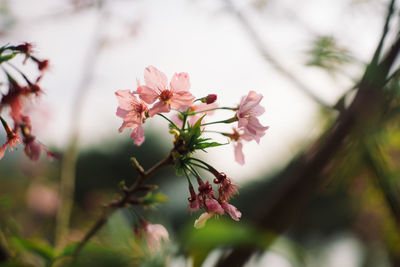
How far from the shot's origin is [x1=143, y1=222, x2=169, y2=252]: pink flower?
0.41 meters

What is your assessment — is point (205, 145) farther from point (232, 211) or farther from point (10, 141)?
point (10, 141)

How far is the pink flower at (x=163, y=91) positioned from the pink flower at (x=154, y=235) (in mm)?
171

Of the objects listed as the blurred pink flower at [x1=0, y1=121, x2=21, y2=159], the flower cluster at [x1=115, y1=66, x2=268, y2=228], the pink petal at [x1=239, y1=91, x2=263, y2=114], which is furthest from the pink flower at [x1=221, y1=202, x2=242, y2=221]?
the blurred pink flower at [x1=0, y1=121, x2=21, y2=159]

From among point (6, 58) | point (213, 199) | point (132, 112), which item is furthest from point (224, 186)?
point (6, 58)

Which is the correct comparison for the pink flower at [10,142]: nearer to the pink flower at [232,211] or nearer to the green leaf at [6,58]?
the green leaf at [6,58]

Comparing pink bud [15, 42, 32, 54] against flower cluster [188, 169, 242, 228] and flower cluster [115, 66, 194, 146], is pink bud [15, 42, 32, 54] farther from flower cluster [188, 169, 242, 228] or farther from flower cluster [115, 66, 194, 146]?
flower cluster [188, 169, 242, 228]

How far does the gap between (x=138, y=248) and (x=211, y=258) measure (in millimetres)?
120

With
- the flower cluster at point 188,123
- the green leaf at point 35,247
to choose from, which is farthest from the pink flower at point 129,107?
the green leaf at point 35,247

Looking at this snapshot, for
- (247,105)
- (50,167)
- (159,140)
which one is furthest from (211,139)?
(159,140)

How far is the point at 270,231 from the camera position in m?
0.22

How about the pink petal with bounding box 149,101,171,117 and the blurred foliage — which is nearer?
the pink petal with bounding box 149,101,171,117

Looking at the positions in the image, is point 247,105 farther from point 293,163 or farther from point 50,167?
point 50,167

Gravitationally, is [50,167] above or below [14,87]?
below

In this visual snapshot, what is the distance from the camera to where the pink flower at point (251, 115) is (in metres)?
0.35
